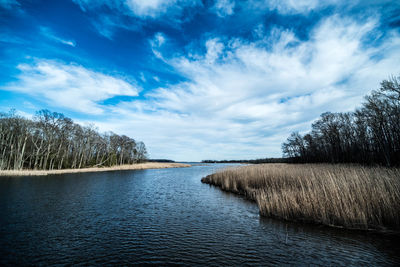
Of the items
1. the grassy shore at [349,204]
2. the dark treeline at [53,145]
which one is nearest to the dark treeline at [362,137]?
the grassy shore at [349,204]

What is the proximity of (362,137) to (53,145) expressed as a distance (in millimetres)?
55825

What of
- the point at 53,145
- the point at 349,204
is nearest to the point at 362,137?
the point at 349,204

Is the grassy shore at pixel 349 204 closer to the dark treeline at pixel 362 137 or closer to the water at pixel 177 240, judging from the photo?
the water at pixel 177 240

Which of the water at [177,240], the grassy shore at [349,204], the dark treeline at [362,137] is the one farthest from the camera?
the dark treeline at [362,137]

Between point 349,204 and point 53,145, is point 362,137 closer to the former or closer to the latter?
point 349,204

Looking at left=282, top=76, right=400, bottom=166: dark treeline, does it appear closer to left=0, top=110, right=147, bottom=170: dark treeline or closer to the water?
the water

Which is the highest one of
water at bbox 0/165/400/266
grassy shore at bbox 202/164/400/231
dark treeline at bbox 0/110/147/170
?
dark treeline at bbox 0/110/147/170

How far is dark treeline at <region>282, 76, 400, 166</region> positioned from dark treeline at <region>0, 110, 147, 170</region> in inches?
1945

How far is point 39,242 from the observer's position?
18.1 feet

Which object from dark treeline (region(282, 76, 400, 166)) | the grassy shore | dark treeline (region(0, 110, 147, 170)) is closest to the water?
the grassy shore

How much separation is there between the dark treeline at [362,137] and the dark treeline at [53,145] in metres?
49.4

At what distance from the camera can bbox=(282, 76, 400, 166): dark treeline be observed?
19.4 meters

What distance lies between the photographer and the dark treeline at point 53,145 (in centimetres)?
3042

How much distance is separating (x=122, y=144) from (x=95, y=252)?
5576 cm
